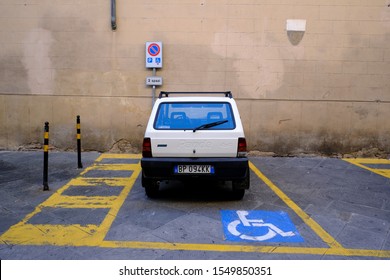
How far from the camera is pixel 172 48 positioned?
8.49 metres

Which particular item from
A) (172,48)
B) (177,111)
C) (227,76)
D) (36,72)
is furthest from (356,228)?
(36,72)

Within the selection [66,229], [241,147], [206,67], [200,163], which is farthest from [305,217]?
[206,67]

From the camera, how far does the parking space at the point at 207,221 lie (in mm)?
3393

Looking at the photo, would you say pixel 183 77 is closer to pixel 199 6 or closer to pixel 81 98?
pixel 199 6

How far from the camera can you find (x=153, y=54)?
27.5 feet

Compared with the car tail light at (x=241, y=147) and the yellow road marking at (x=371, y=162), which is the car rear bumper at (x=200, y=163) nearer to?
the car tail light at (x=241, y=147)

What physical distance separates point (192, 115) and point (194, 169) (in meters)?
0.82

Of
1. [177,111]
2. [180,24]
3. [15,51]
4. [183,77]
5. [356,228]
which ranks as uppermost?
[180,24]

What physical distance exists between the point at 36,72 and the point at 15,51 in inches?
30.0

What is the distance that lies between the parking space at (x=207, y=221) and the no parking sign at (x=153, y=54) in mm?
3305

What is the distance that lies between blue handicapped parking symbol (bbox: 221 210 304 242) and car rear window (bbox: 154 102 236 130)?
48.8 inches

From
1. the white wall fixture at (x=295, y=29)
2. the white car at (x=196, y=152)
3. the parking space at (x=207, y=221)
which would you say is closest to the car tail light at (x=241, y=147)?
the white car at (x=196, y=152)

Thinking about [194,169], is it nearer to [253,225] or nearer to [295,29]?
[253,225]

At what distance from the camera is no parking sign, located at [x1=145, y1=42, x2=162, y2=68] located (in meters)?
8.36
